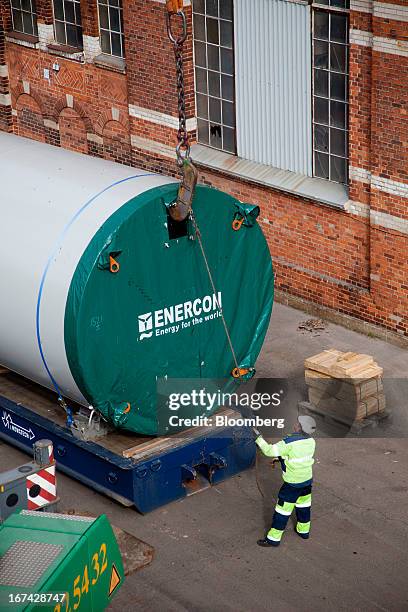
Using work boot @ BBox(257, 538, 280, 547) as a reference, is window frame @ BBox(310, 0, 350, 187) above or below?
above

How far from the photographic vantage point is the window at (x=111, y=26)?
19.7 meters

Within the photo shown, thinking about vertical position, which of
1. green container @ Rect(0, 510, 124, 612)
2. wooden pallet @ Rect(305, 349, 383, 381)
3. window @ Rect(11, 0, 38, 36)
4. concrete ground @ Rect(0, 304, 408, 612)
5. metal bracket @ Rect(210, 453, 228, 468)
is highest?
window @ Rect(11, 0, 38, 36)

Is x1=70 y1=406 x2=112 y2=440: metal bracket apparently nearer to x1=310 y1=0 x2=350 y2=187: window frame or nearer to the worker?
the worker

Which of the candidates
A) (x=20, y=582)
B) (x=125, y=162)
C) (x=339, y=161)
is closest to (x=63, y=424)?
(x=20, y=582)

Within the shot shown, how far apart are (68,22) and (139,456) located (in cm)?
1149

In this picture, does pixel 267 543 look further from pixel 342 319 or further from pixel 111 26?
pixel 111 26

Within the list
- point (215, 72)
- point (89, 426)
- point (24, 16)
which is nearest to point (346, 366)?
point (89, 426)

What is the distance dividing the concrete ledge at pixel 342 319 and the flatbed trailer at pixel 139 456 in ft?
12.8

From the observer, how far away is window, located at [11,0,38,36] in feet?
71.9

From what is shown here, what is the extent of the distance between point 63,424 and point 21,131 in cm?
1161

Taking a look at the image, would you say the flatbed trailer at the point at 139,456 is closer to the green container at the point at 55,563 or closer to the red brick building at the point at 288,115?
the green container at the point at 55,563

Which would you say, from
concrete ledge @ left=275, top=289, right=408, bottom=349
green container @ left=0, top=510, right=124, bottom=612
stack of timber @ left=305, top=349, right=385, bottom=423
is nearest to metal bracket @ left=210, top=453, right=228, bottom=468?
stack of timber @ left=305, top=349, right=385, bottom=423

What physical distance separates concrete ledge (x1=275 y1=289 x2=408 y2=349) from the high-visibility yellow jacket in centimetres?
507

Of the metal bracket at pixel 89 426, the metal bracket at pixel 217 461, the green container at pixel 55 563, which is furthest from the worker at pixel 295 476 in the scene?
the green container at pixel 55 563
